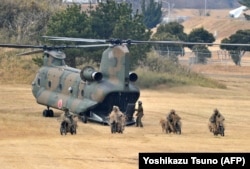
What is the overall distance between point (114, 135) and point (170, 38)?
42.4 meters

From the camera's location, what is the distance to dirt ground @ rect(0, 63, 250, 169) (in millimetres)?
23969

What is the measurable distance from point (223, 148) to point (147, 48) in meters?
29.0

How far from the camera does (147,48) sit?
181 ft

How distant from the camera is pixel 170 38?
72875 millimetres

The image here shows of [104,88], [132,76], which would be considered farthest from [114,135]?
[132,76]

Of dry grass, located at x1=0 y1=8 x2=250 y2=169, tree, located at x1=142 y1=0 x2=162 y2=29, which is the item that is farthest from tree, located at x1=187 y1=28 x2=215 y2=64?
tree, located at x1=142 y1=0 x2=162 y2=29

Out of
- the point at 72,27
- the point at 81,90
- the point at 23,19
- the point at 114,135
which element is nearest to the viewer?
the point at 114,135

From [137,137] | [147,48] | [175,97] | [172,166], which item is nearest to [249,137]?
[137,137]

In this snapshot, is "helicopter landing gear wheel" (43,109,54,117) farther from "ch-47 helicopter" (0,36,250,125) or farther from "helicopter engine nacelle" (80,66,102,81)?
"helicopter engine nacelle" (80,66,102,81)

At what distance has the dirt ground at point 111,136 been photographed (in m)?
24.0

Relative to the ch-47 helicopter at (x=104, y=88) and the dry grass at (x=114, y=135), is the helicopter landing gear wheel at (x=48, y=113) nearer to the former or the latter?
the dry grass at (x=114, y=135)

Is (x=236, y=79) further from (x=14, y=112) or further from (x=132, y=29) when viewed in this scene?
(x=14, y=112)

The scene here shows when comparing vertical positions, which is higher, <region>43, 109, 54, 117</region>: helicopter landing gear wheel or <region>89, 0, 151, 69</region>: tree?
<region>89, 0, 151, 69</region>: tree

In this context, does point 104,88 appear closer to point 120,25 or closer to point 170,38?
point 120,25
